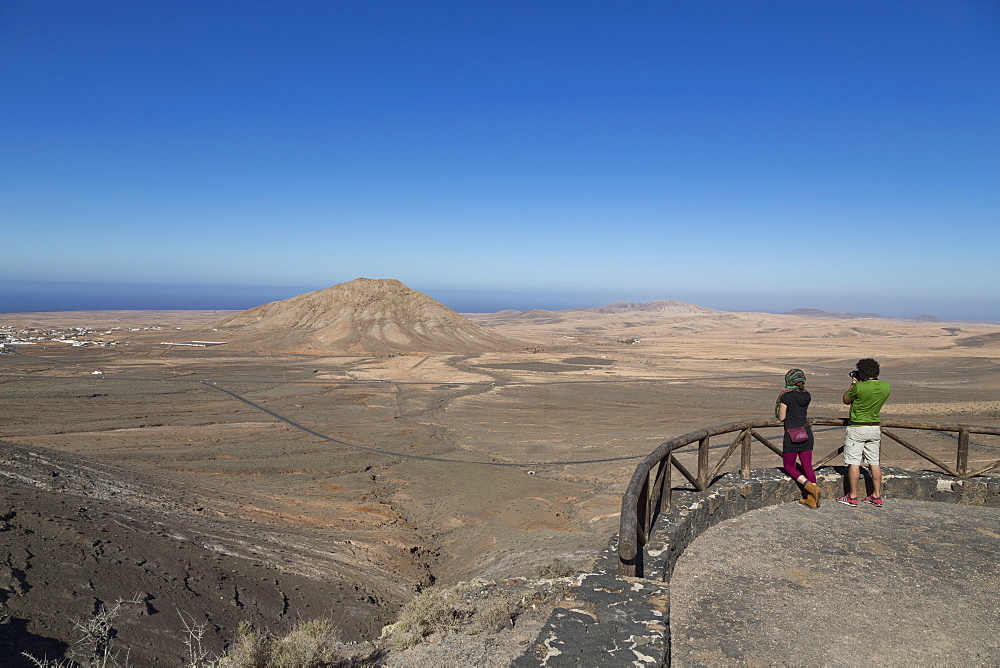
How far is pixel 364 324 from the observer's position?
54031 mm

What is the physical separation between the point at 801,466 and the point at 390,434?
16.7 meters

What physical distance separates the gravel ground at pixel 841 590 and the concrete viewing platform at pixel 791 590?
0.01 metres

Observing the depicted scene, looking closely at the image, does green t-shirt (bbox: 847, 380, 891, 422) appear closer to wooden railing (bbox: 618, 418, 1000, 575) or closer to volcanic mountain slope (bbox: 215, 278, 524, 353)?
wooden railing (bbox: 618, 418, 1000, 575)

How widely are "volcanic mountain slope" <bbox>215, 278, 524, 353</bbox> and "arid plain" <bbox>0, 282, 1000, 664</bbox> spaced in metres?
2.34

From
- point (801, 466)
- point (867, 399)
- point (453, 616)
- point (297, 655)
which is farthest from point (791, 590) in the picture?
point (297, 655)

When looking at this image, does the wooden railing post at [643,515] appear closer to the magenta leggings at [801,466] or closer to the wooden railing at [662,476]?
the wooden railing at [662,476]

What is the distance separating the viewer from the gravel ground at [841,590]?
378 centimetres

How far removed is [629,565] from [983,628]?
265 cm

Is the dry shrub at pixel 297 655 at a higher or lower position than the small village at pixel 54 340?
lower

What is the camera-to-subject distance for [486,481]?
15.3 meters

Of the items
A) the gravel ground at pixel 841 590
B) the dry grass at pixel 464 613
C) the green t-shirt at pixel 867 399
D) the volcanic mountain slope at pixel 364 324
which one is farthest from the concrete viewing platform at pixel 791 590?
the volcanic mountain slope at pixel 364 324

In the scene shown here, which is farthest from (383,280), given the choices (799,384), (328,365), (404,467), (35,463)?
(799,384)

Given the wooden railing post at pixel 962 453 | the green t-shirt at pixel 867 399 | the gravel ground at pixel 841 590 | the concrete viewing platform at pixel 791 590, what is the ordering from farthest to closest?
1. the wooden railing post at pixel 962 453
2. the green t-shirt at pixel 867 399
3. the gravel ground at pixel 841 590
4. the concrete viewing platform at pixel 791 590

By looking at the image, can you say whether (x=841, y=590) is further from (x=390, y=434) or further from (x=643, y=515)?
(x=390, y=434)
